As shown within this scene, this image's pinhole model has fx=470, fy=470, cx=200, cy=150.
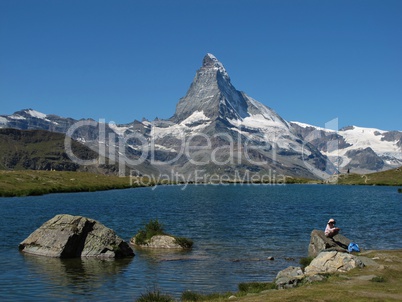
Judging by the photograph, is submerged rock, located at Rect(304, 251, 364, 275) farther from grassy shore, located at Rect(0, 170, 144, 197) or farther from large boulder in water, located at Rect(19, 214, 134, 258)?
grassy shore, located at Rect(0, 170, 144, 197)

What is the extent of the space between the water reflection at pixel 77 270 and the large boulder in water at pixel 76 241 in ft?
3.82

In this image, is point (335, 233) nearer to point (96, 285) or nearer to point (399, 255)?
point (399, 255)

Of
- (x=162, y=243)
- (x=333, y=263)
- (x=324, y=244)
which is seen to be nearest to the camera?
(x=333, y=263)

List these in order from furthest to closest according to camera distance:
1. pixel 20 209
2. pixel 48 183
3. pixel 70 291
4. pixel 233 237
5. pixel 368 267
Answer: pixel 48 183
pixel 20 209
pixel 233 237
pixel 368 267
pixel 70 291

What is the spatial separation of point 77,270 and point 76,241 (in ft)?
22.5

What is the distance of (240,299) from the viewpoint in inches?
1012

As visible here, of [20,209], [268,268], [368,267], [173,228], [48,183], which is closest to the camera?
[368,267]

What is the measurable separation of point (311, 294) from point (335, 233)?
2061cm

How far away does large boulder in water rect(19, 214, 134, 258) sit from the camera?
43281mm

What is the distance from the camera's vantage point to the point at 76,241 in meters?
43.8

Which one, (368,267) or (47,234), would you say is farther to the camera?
(47,234)

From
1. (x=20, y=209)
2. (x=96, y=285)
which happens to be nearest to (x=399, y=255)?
(x=96, y=285)

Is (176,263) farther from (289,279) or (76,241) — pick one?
(289,279)

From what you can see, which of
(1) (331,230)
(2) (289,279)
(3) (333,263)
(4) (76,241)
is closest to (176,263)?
(4) (76,241)
